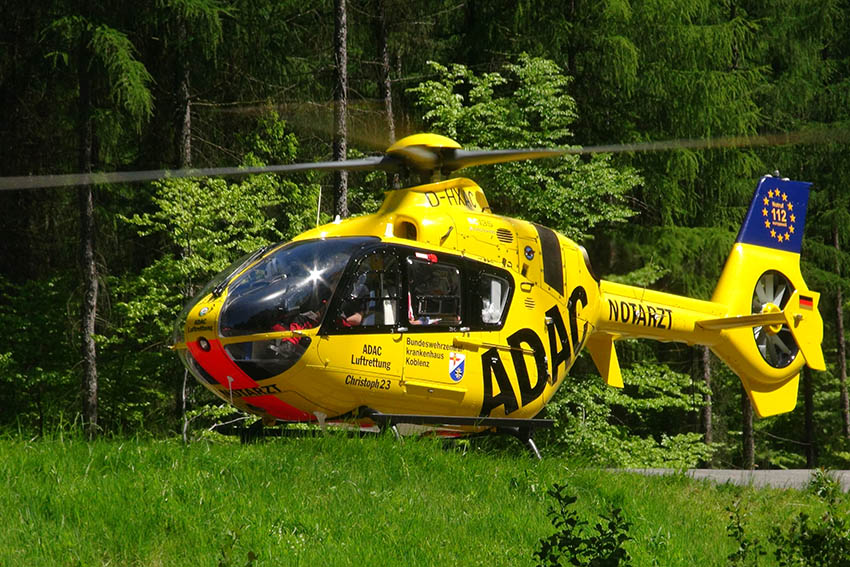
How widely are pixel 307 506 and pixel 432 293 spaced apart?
3.49 meters

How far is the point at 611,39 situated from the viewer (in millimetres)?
21547

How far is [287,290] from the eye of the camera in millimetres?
8852

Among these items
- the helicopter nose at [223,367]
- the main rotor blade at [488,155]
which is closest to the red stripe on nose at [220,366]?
the helicopter nose at [223,367]

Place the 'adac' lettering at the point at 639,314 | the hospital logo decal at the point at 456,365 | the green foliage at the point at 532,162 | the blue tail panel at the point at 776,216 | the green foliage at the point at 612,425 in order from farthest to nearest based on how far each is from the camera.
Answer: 1. the green foliage at the point at 532,162
2. the green foliage at the point at 612,425
3. the blue tail panel at the point at 776,216
4. the 'adac' lettering at the point at 639,314
5. the hospital logo decal at the point at 456,365

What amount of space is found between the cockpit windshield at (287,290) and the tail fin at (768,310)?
547 centimetres

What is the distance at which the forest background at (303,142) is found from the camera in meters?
18.1

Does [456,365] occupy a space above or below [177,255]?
below

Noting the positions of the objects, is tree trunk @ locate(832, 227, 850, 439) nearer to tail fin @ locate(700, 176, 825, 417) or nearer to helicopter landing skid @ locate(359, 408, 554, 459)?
tail fin @ locate(700, 176, 825, 417)

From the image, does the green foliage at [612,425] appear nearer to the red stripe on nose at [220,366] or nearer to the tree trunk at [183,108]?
the tree trunk at [183,108]

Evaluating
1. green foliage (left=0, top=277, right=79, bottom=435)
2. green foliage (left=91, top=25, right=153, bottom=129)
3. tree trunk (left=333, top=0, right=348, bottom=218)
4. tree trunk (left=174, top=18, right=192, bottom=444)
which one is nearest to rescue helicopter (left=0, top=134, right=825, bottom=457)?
tree trunk (left=333, top=0, right=348, bottom=218)

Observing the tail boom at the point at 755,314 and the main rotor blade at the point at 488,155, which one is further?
the tail boom at the point at 755,314

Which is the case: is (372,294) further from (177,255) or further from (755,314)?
(177,255)

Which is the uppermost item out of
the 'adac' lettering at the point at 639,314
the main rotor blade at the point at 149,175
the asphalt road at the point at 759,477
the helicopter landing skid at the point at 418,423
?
the main rotor blade at the point at 149,175

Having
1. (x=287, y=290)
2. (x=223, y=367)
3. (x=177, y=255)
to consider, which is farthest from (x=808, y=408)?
(x=223, y=367)
